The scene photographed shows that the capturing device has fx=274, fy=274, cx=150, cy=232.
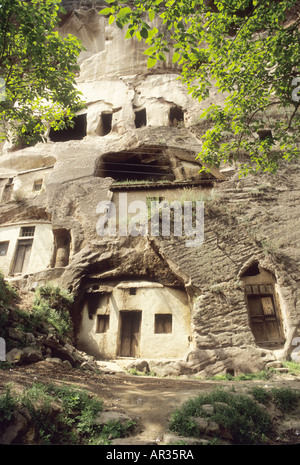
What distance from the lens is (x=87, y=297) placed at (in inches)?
461

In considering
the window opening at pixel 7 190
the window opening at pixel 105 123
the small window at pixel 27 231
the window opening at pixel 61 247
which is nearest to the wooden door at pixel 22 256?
the small window at pixel 27 231

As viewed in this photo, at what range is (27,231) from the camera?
14.9 m

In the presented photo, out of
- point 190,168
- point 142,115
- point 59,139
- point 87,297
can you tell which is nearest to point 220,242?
point 190,168

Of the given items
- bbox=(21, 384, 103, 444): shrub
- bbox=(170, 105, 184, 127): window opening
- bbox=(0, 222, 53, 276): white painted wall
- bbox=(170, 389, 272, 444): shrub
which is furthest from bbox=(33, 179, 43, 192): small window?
bbox=(170, 389, 272, 444): shrub

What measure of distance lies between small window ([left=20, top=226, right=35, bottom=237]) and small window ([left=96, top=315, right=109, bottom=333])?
648 centimetres

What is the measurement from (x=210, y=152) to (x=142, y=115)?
40.0 ft

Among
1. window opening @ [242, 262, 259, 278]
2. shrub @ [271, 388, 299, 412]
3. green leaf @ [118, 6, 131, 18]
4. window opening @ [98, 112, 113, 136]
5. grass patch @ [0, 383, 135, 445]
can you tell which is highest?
window opening @ [98, 112, 113, 136]

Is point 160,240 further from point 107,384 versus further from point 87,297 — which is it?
point 107,384

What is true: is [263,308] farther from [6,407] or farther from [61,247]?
[61,247]

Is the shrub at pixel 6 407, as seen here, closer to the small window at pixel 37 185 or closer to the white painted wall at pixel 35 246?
the white painted wall at pixel 35 246

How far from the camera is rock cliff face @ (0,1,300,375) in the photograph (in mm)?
9258

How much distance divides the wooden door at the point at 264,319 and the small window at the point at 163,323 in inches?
119

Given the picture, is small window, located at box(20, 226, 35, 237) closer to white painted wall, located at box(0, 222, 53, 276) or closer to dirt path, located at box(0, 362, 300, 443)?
white painted wall, located at box(0, 222, 53, 276)

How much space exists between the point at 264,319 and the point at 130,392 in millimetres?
6156
